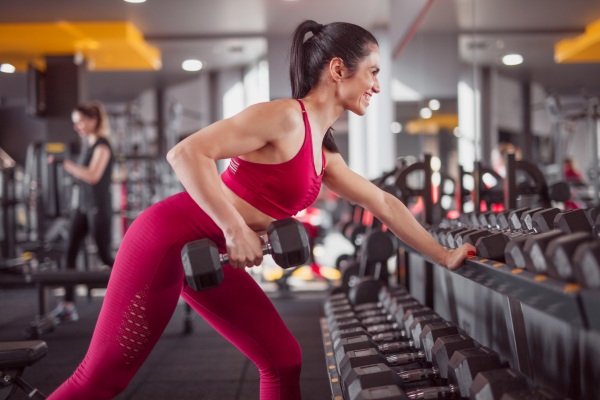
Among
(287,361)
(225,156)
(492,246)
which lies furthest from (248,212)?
(492,246)

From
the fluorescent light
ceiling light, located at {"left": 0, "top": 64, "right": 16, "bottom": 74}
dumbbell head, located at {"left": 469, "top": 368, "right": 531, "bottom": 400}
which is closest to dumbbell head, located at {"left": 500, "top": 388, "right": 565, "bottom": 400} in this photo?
dumbbell head, located at {"left": 469, "top": 368, "right": 531, "bottom": 400}

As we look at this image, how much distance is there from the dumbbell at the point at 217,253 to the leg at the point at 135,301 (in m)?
0.19

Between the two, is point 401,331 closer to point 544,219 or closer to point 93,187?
point 544,219

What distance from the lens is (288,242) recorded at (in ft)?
4.22

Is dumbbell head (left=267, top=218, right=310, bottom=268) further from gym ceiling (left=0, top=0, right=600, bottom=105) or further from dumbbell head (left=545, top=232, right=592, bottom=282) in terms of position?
gym ceiling (left=0, top=0, right=600, bottom=105)

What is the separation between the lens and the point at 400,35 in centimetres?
584

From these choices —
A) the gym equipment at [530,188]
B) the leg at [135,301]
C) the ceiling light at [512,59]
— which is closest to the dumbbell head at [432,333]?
the leg at [135,301]

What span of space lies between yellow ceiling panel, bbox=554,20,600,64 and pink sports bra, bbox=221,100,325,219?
1203mm

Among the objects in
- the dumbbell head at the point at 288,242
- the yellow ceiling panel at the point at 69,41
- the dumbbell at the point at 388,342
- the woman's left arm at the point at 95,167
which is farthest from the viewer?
the yellow ceiling panel at the point at 69,41

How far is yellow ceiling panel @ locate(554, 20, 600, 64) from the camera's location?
81.8 inches

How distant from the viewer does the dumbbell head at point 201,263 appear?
4.13 feet

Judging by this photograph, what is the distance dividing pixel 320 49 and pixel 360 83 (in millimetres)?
145

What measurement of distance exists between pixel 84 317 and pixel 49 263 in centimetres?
96

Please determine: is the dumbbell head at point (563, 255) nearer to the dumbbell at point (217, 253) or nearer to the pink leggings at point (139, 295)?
the dumbbell at point (217, 253)
